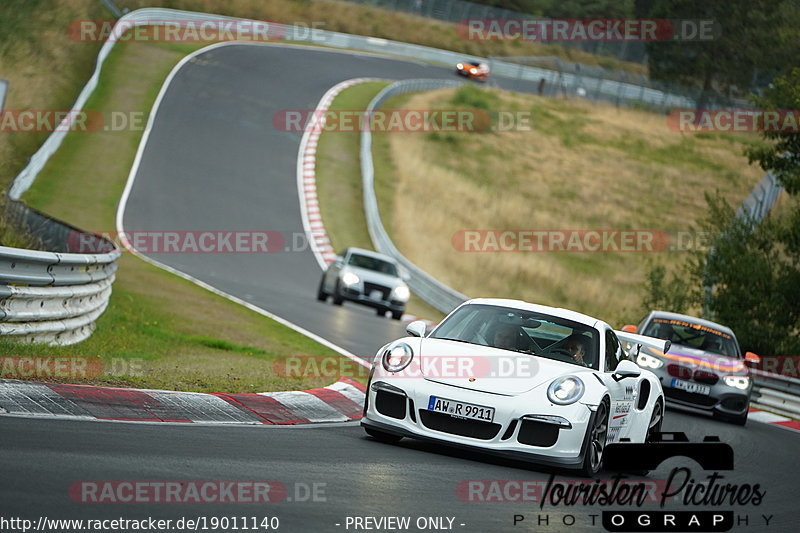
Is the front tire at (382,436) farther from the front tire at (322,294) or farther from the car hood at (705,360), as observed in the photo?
the front tire at (322,294)

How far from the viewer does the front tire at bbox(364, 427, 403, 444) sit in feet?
29.4

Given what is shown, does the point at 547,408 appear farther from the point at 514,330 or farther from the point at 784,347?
the point at 784,347

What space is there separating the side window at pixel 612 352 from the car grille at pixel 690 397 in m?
5.73

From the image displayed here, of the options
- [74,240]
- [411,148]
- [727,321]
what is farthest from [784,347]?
[411,148]

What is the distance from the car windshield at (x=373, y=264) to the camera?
79.0ft

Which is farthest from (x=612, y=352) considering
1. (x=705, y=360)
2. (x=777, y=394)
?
(x=777, y=394)

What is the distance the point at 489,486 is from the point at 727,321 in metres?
16.9

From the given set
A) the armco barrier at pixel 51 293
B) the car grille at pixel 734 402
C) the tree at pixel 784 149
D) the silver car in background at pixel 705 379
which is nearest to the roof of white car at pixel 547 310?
the armco barrier at pixel 51 293

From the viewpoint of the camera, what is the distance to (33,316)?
10.8 meters

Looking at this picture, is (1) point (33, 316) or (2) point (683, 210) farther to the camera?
(2) point (683, 210)

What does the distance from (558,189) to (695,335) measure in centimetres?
3151

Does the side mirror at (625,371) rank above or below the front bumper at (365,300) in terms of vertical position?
above

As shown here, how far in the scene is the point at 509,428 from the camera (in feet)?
27.4

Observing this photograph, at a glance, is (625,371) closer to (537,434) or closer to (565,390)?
(565,390)
